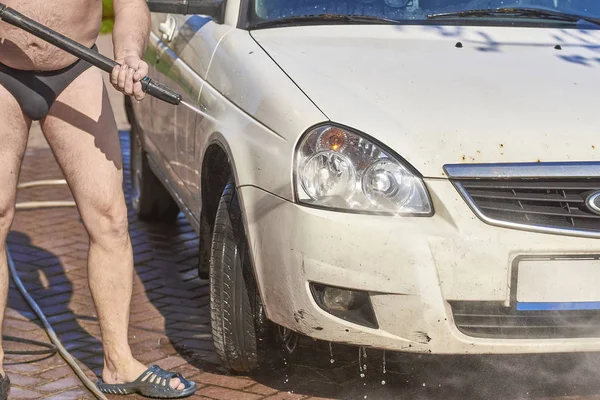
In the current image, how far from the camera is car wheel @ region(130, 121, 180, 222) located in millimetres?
7121

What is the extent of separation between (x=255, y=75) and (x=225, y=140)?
26 cm

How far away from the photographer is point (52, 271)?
6.32 meters

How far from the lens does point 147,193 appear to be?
285 inches

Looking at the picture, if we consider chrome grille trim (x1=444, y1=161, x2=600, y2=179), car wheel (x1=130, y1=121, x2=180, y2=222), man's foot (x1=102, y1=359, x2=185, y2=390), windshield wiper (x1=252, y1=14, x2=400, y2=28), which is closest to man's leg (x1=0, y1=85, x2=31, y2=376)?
man's foot (x1=102, y1=359, x2=185, y2=390)

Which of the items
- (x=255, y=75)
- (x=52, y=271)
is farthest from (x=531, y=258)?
(x=52, y=271)

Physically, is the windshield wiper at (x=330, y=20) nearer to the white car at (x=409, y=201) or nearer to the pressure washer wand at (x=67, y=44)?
the white car at (x=409, y=201)

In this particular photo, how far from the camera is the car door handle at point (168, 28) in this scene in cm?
549

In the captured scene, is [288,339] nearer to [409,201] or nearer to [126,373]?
[126,373]

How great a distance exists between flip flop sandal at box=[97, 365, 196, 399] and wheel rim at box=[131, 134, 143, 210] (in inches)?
110

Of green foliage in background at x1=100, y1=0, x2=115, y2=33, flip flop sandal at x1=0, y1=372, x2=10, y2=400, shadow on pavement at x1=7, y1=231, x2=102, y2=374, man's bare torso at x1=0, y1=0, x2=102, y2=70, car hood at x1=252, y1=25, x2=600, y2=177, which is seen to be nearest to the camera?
car hood at x1=252, y1=25, x2=600, y2=177

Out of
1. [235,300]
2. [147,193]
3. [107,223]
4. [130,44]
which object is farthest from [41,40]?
[147,193]

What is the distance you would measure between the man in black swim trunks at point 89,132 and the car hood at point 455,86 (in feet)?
2.01

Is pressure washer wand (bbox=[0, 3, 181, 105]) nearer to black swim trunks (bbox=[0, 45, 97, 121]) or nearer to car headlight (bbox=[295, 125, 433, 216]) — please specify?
black swim trunks (bbox=[0, 45, 97, 121])

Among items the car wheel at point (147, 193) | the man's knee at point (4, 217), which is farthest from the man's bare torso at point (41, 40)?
the car wheel at point (147, 193)
